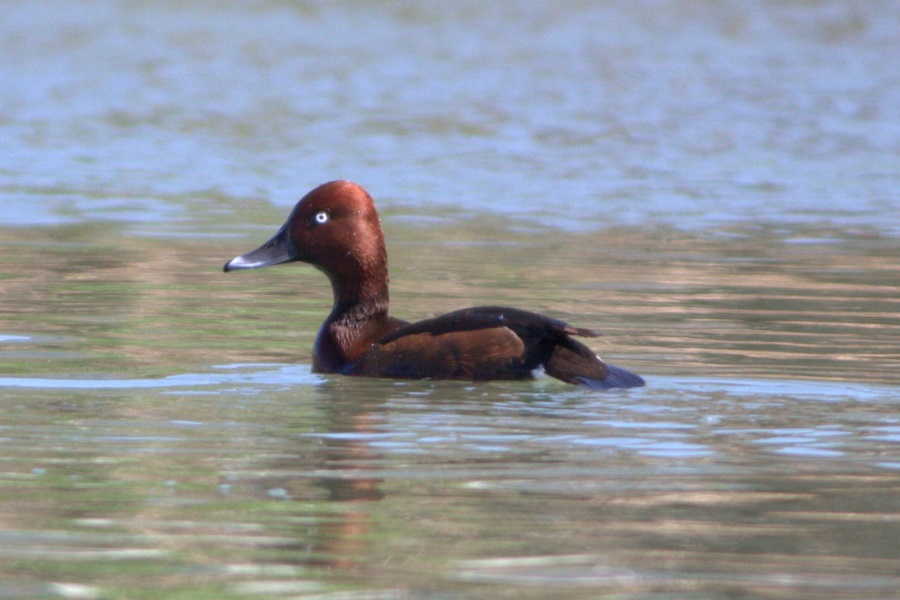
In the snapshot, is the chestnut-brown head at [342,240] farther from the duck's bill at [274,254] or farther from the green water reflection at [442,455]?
the green water reflection at [442,455]

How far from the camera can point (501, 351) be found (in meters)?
7.07

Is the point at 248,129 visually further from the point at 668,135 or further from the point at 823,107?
the point at 823,107

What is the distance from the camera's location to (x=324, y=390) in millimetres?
7148

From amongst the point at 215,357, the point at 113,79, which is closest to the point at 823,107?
the point at 113,79

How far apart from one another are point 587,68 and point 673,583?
81.0 feet

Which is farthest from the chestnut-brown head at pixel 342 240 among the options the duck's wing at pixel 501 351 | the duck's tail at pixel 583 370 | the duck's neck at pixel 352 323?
the duck's tail at pixel 583 370

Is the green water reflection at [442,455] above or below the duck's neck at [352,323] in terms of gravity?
below

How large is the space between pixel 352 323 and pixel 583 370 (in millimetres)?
1254

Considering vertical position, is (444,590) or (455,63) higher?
(455,63)

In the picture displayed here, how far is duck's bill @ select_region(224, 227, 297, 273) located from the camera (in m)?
8.23

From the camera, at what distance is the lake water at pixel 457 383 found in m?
4.64

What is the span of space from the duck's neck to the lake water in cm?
14

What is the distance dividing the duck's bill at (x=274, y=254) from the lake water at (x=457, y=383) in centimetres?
38

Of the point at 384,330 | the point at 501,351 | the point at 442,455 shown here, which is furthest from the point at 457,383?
the point at 442,455
